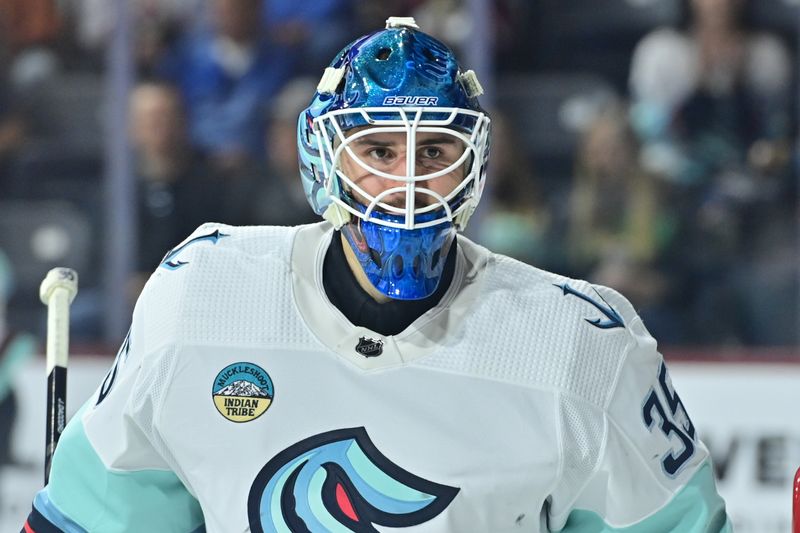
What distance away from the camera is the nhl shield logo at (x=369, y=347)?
6.35 feet

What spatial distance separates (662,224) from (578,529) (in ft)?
8.77

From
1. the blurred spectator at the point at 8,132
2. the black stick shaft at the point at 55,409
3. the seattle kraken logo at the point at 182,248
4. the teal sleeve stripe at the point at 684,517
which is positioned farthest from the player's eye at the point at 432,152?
the blurred spectator at the point at 8,132

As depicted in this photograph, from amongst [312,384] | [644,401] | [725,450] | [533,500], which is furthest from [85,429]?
[725,450]

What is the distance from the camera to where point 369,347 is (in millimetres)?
1938

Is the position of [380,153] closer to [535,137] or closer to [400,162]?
[400,162]

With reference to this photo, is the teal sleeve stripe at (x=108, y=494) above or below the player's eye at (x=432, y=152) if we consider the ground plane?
below

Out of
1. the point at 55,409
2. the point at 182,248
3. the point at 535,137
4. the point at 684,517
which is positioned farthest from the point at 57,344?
the point at 535,137

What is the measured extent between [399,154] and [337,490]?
448mm

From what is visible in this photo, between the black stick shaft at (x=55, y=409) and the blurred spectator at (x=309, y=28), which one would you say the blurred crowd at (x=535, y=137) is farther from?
the black stick shaft at (x=55, y=409)

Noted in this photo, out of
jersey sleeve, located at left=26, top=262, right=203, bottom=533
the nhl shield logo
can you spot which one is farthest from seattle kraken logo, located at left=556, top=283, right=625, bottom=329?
jersey sleeve, located at left=26, top=262, right=203, bottom=533

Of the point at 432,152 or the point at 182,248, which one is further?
the point at 182,248

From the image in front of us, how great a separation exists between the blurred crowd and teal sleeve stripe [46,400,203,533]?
8.00 ft

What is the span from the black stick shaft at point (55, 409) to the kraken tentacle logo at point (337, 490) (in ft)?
1.26

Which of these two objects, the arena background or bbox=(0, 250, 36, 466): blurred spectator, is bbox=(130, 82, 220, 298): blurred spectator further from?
bbox=(0, 250, 36, 466): blurred spectator
